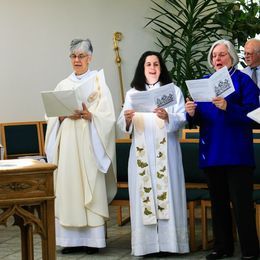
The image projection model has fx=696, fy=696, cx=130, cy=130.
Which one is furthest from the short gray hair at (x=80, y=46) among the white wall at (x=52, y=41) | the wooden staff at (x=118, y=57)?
the wooden staff at (x=118, y=57)

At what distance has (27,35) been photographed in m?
8.87

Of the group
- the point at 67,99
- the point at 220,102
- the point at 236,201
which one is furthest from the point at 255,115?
the point at 67,99

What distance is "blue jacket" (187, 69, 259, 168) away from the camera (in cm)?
509

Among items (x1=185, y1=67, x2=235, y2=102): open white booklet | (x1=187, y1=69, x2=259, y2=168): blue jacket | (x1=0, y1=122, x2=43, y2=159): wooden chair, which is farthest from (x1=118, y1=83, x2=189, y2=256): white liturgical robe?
(x1=0, y1=122, x2=43, y2=159): wooden chair

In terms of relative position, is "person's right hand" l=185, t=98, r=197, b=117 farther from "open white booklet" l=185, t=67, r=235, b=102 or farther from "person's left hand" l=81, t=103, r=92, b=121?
"person's left hand" l=81, t=103, r=92, b=121

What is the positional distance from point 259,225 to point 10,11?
4.69 metres

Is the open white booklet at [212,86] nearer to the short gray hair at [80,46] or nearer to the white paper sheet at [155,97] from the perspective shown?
the white paper sheet at [155,97]

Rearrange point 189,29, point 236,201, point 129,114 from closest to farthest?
point 236,201
point 129,114
point 189,29

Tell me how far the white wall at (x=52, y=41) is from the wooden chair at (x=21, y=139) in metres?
0.30

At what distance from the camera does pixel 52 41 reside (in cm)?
903

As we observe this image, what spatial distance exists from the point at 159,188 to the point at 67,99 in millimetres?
1017

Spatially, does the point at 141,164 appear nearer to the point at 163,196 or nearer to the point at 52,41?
the point at 163,196

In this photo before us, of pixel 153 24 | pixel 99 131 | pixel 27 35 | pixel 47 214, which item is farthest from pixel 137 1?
pixel 47 214

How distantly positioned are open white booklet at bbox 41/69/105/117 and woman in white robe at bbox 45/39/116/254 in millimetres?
42
